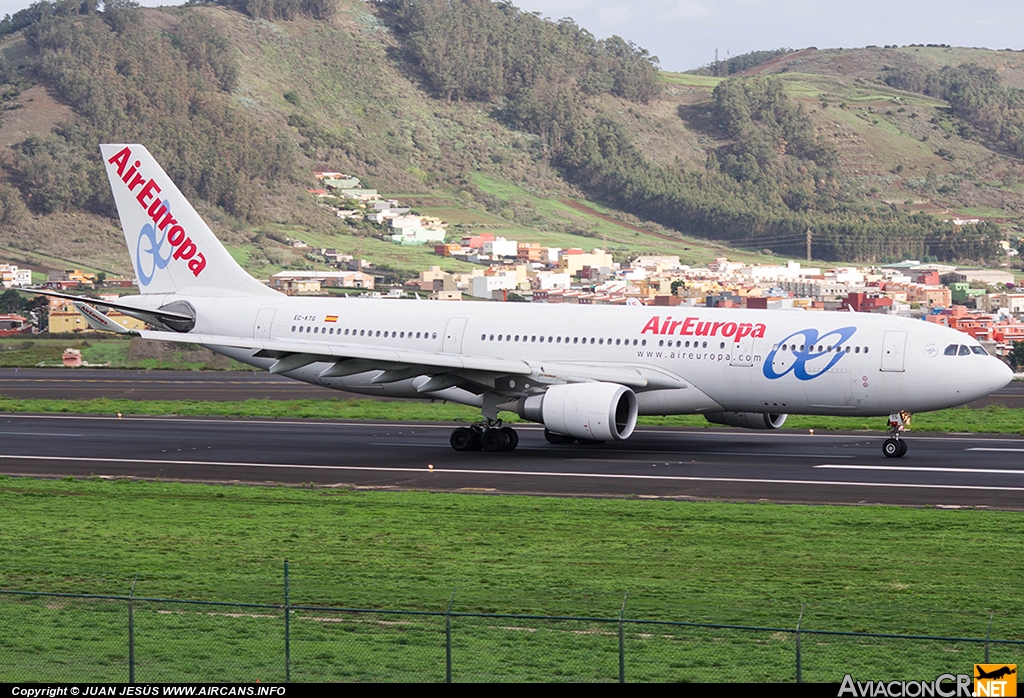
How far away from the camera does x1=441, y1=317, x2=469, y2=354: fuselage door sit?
149 ft

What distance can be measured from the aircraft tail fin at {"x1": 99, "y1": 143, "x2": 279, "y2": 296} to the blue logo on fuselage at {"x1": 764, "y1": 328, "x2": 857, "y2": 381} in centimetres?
1955

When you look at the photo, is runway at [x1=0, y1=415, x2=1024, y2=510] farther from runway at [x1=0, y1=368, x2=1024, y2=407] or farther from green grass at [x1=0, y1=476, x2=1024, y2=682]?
runway at [x1=0, y1=368, x2=1024, y2=407]

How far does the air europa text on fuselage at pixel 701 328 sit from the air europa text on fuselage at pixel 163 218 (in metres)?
17.4

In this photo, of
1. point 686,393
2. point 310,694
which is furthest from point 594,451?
point 310,694

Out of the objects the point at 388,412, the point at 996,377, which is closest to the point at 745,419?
the point at 996,377

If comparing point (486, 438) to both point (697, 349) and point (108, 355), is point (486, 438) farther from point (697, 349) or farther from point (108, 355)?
point (108, 355)

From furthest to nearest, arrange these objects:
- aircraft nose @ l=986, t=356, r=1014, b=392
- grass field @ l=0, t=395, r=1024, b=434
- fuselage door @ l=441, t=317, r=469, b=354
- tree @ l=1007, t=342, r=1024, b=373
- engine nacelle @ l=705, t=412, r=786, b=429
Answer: tree @ l=1007, t=342, r=1024, b=373
grass field @ l=0, t=395, r=1024, b=434
fuselage door @ l=441, t=317, r=469, b=354
engine nacelle @ l=705, t=412, r=786, b=429
aircraft nose @ l=986, t=356, r=1014, b=392

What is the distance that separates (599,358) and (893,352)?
353 inches

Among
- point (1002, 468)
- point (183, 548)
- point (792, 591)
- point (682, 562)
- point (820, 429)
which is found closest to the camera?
point (792, 591)

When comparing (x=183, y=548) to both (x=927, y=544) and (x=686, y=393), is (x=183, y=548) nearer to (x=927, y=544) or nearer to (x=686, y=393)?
(x=927, y=544)

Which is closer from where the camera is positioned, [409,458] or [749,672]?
[749,672]

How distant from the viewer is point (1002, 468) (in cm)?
3869

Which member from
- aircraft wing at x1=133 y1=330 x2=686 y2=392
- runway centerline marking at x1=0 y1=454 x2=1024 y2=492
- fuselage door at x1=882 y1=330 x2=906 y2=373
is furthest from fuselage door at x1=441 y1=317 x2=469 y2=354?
fuselage door at x1=882 y1=330 x2=906 y2=373

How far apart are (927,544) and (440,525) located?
1019cm
